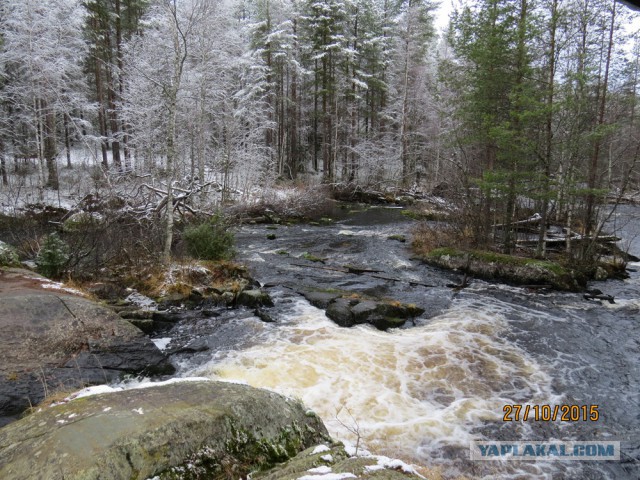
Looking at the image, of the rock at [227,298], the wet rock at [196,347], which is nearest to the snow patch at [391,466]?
the wet rock at [196,347]

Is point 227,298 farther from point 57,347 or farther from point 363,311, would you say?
point 57,347

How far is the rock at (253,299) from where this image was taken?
972 centimetres


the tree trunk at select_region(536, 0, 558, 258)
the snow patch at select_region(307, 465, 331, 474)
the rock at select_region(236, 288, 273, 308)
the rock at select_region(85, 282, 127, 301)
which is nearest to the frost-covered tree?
the rock at select_region(85, 282, 127, 301)

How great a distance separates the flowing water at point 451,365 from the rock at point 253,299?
29 cm

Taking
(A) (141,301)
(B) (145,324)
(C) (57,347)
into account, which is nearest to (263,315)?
(B) (145,324)

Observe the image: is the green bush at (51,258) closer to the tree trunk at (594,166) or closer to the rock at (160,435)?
the rock at (160,435)

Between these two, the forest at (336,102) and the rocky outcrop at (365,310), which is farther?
the forest at (336,102)


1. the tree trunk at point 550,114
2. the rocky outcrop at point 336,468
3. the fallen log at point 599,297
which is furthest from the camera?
the tree trunk at point 550,114

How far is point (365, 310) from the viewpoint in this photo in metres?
8.97

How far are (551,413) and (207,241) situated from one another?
9349 millimetres

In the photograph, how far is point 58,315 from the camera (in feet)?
21.1

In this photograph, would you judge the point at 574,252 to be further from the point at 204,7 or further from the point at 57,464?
the point at 57,464

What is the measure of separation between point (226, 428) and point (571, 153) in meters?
13.8

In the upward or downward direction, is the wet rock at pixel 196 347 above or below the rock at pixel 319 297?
below
